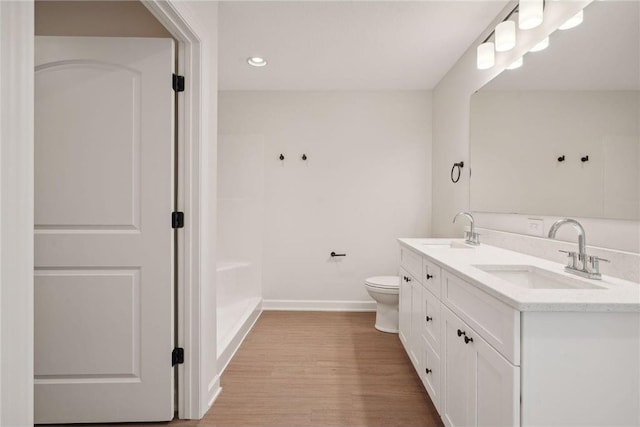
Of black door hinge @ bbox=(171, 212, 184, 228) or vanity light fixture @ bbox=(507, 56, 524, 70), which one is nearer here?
black door hinge @ bbox=(171, 212, 184, 228)

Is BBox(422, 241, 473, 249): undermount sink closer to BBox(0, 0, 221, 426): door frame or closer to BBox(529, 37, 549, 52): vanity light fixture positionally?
BBox(529, 37, 549, 52): vanity light fixture

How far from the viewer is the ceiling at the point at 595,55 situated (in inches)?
52.6

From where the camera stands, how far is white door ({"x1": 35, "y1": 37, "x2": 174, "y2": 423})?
176cm

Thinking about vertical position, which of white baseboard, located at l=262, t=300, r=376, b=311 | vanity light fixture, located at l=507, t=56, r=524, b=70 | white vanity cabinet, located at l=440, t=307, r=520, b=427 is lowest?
white baseboard, located at l=262, t=300, r=376, b=311

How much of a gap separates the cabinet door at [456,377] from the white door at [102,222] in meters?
1.36

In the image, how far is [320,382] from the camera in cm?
225

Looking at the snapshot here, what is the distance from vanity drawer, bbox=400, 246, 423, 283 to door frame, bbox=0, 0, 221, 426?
124cm

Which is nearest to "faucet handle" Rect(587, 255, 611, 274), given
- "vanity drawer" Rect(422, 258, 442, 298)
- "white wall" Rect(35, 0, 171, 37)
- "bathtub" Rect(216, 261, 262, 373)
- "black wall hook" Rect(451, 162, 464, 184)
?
"vanity drawer" Rect(422, 258, 442, 298)

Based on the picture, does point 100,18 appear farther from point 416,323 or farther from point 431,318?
point 416,323

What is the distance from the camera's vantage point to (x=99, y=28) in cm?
192

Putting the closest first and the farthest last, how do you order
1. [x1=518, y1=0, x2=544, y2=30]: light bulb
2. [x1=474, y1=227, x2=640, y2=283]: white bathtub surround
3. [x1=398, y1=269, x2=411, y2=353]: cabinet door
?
[x1=474, y1=227, x2=640, y2=283]: white bathtub surround, [x1=518, y1=0, x2=544, y2=30]: light bulb, [x1=398, y1=269, x2=411, y2=353]: cabinet door

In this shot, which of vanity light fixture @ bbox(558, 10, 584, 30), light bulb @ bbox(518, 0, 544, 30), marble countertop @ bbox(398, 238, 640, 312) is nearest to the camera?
marble countertop @ bbox(398, 238, 640, 312)

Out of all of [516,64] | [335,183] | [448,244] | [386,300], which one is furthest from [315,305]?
[516,64]
